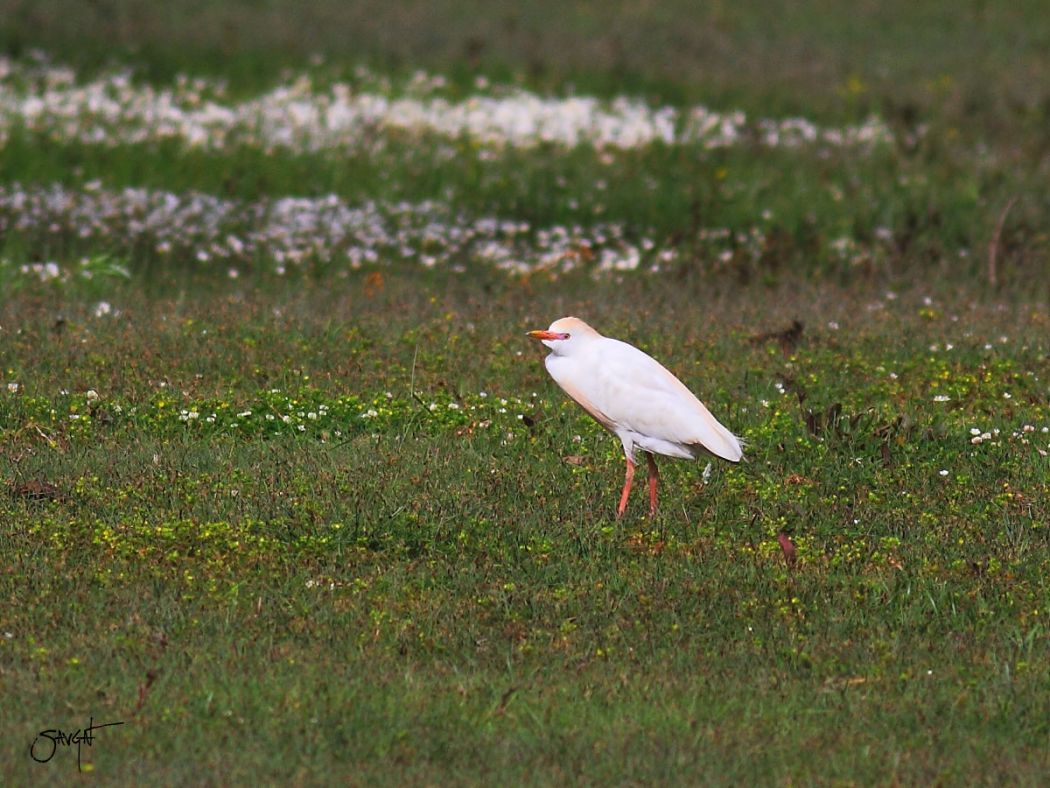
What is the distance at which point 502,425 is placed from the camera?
8.97 metres

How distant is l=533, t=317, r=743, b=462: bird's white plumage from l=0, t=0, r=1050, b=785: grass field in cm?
41

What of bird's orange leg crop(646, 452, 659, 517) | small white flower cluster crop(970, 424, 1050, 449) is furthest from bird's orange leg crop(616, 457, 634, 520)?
small white flower cluster crop(970, 424, 1050, 449)

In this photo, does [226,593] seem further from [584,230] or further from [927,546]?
[584,230]

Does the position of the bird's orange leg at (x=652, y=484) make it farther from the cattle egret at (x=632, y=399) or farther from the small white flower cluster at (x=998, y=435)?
the small white flower cluster at (x=998, y=435)

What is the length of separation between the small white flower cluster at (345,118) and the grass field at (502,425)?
0.27 ft

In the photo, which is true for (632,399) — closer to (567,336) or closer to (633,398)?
(633,398)

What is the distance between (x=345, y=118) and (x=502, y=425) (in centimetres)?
918

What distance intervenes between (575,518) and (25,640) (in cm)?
263

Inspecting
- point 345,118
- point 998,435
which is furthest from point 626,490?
point 345,118
